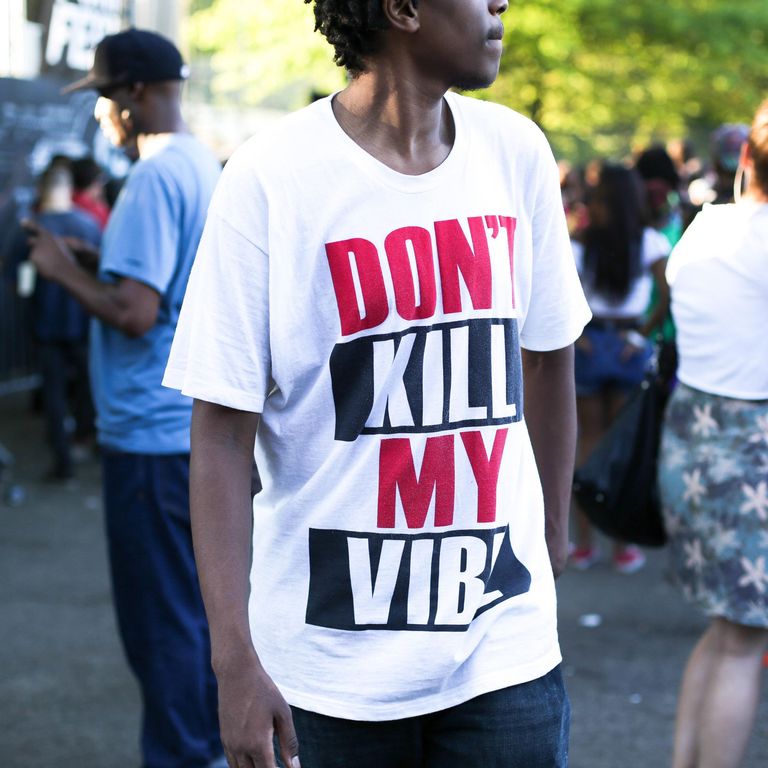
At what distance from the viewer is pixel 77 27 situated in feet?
35.2

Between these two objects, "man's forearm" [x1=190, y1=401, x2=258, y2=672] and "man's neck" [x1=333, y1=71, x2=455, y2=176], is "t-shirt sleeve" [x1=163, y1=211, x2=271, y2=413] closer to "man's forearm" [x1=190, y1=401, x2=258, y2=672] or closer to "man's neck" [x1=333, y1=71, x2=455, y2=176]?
"man's forearm" [x1=190, y1=401, x2=258, y2=672]

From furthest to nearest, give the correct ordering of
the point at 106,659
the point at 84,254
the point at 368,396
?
1. the point at 106,659
2. the point at 84,254
3. the point at 368,396

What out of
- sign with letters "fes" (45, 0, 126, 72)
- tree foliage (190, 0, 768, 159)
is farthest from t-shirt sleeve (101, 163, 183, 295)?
tree foliage (190, 0, 768, 159)

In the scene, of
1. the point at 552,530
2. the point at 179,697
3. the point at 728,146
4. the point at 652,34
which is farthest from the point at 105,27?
the point at 652,34

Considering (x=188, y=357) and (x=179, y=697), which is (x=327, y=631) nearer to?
(x=188, y=357)

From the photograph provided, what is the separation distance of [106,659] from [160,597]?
5.52ft

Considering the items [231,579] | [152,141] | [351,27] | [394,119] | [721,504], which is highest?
[351,27]

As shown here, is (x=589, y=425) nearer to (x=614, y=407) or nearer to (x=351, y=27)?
(x=614, y=407)

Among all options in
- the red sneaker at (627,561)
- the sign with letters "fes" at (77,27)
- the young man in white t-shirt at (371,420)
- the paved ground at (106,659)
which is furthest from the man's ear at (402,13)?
the sign with letters "fes" at (77,27)

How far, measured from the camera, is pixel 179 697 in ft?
12.5

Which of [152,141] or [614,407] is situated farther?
[614,407]

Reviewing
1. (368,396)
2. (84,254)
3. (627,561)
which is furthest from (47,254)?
(627,561)

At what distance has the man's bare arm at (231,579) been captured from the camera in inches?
74.0

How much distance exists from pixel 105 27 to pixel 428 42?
949 centimetres
